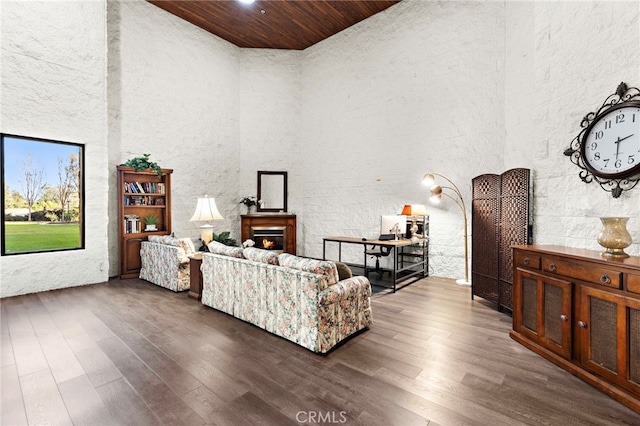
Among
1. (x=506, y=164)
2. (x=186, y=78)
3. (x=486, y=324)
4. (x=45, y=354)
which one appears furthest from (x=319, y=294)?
(x=186, y=78)

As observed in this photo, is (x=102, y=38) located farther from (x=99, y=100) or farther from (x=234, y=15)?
(x=234, y=15)

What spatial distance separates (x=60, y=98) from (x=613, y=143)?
23.5 feet

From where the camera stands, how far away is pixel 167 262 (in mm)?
4820

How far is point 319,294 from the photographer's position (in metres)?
2.68

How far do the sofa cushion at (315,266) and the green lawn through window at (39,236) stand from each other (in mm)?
4212

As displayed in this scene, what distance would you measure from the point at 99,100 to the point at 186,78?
88.9 inches

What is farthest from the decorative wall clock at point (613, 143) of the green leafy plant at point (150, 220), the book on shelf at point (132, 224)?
the book on shelf at point (132, 224)

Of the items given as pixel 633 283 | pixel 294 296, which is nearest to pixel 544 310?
pixel 633 283

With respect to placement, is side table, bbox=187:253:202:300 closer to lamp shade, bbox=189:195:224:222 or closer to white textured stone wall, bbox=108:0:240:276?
lamp shade, bbox=189:195:224:222

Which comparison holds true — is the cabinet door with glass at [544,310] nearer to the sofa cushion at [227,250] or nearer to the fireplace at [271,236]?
the sofa cushion at [227,250]

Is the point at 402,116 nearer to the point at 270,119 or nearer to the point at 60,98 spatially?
the point at 270,119

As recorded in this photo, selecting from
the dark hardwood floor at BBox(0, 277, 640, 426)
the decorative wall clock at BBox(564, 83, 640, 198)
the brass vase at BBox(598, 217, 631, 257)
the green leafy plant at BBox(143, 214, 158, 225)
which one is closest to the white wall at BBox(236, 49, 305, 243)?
the green leafy plant at BBox(143, 214, 158, 225)

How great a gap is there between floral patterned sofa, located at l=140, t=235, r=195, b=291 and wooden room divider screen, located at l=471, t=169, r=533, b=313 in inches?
175

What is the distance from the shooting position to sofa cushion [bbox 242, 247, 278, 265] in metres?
3.15
